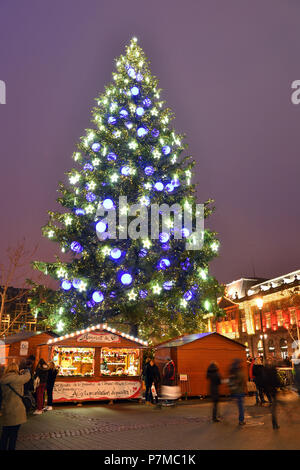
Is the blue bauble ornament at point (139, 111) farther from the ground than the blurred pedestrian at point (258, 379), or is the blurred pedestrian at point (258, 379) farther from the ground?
the blue bauble ornament at point (139, 111)

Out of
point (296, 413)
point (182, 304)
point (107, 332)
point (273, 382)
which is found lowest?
point (296, 413)

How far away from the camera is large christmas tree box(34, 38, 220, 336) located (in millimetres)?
21625

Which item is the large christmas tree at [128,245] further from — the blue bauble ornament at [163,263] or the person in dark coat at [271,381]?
the person in dark coat at [271,381]

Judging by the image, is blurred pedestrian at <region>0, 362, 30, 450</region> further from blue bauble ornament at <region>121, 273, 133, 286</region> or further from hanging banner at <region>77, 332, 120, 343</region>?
blue bauble ornament at <region>121, 273, 133, 286</region>

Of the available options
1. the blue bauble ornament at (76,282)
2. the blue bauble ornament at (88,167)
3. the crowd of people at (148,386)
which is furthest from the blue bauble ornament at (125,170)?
the crowd of people at (148,386)

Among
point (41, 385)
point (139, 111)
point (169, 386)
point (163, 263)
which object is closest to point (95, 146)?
point (139, 111)

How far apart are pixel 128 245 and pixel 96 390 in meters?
8.59

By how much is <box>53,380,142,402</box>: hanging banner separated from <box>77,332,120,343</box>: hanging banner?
1.76 metres

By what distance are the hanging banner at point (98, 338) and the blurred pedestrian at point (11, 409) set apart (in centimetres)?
983

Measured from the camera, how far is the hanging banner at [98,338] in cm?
1747
